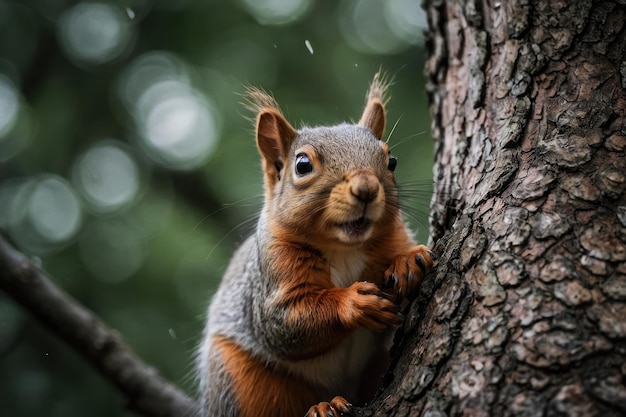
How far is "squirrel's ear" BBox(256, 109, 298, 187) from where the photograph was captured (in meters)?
3.32

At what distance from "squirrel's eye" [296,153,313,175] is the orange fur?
95 centimetres

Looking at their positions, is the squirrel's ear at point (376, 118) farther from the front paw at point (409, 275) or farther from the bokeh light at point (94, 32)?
the bokeh light at point (94, 32)

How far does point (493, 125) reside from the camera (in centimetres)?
298

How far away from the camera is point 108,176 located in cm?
566

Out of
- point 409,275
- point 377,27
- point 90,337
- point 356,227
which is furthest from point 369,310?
point 377,27

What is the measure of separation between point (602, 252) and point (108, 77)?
4.31 m

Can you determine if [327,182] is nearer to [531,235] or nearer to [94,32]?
[531,235]

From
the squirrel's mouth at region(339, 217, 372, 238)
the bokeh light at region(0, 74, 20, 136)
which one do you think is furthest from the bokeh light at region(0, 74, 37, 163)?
the squirrel's mouth at region(339, 217, 372, 238)

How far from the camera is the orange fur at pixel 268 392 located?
3.15 meters

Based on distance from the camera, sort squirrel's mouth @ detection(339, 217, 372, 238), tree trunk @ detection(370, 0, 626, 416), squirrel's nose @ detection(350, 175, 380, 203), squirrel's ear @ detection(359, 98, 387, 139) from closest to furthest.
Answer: tree trunk @ detection(370, 0, 626, 416) → squirrel's nose @ detection(350, 175, 380, 203) → squirrel's mouth @ detection(339, 217, 372, 238) → squirrel's ear @ detection(359, 98, 387, 139)

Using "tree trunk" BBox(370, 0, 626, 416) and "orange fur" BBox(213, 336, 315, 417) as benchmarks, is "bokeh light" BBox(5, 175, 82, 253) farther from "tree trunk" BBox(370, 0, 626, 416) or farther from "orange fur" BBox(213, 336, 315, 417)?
"tree trunk" BBox(370, 0, 626, 416)

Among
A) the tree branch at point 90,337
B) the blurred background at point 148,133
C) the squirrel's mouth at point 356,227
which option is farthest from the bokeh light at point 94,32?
the squirrel's mouth at point 356,227

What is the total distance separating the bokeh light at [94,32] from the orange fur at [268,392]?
328 cm

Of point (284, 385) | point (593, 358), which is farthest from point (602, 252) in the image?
point (284, 385)
